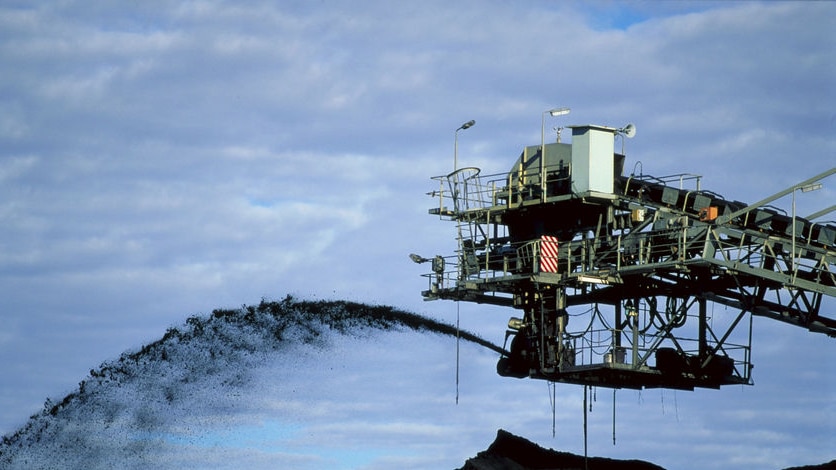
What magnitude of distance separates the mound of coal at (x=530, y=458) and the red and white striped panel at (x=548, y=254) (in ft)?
34.9

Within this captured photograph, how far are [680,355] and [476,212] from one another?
1042 centimetres

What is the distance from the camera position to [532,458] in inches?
2899

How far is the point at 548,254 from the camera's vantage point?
65938mm

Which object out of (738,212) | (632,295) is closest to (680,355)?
(632,295)

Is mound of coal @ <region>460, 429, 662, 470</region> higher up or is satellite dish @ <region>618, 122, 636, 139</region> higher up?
satellite dish @ <region>618, 122, 636, 139</region>

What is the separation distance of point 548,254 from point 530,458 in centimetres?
1199

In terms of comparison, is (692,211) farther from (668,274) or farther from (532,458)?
(532,458)

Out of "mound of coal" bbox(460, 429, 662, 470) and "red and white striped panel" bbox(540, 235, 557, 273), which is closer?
"red and white striped panel" bbox(540, 235, 557, 273)

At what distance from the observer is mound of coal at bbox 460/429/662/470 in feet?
238

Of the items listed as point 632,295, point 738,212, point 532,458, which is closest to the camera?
point 738,212

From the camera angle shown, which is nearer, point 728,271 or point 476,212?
point 728,271

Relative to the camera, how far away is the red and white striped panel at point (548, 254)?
65.9 metres

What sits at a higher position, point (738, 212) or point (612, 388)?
point (738, 212)

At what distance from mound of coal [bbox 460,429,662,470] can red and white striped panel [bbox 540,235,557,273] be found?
10650 millimetres
